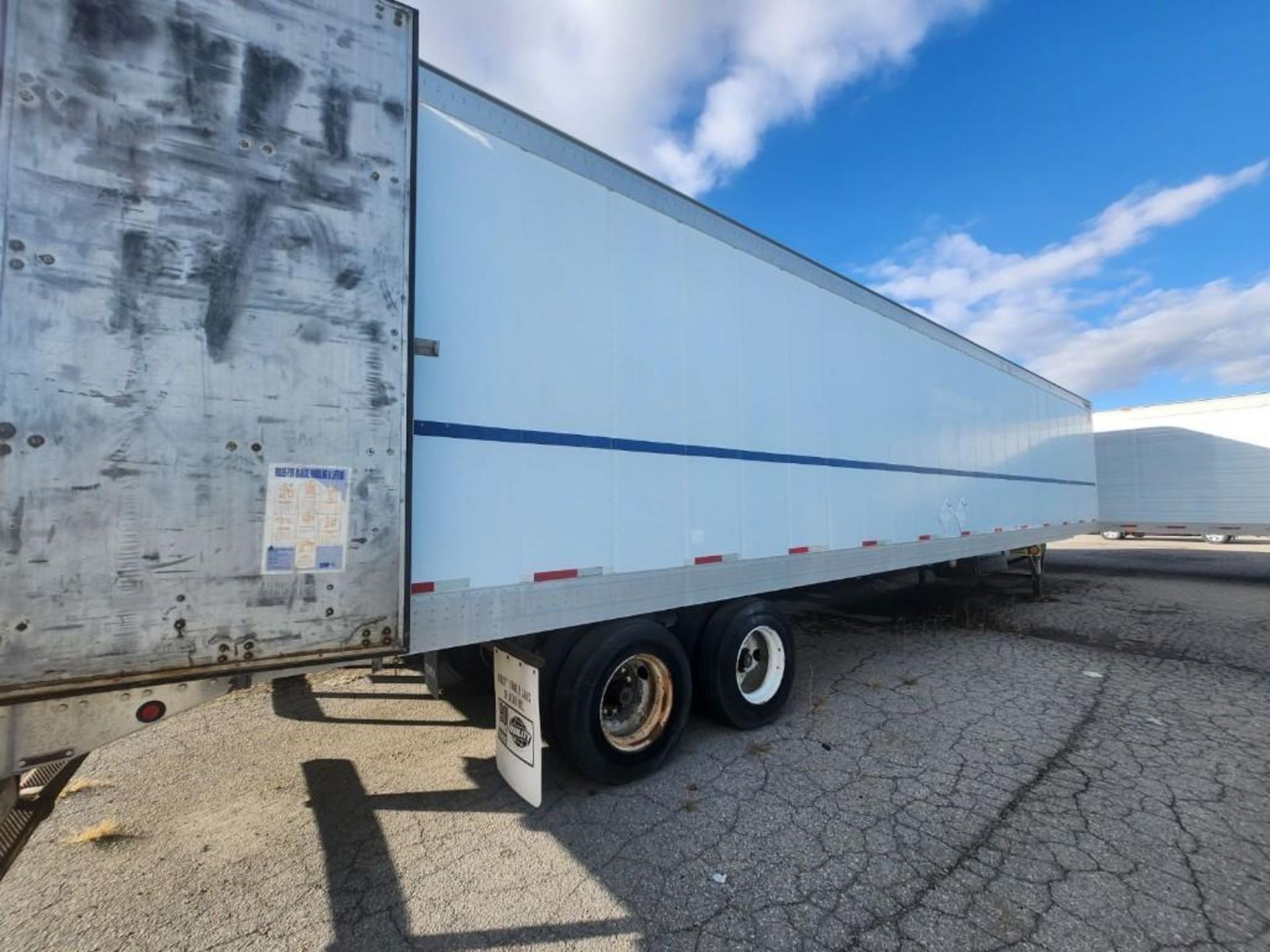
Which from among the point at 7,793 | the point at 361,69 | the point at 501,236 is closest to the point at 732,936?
the point at 7,793

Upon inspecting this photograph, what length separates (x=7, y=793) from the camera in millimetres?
1899

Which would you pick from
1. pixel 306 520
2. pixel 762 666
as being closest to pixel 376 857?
pixel 306 520

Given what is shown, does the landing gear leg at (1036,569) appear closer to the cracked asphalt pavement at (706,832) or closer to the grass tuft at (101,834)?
the cracked asphalt pavement at (706,832)

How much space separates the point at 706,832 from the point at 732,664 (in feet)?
4.11

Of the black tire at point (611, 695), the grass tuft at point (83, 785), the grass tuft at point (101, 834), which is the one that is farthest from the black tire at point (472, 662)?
the grass tuft at point (83, 785)

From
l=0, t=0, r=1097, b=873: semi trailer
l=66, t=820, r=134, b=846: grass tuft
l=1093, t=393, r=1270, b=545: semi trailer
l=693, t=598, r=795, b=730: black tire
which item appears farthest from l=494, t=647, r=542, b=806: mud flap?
l=1093, t=393, r=1270, b=545: semi trailer

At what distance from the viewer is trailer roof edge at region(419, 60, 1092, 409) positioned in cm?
277

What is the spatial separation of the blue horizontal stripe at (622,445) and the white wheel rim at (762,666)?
4.51ft

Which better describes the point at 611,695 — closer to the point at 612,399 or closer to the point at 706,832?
the point at 706,832

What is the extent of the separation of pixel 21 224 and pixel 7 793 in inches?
74.0

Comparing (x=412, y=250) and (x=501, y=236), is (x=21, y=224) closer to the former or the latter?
(x=412, y=250)

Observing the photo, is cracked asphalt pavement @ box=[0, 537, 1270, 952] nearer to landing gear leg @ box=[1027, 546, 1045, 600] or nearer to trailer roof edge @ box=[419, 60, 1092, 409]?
trailer roof edge @ box=[419, 60, 1092, 409]

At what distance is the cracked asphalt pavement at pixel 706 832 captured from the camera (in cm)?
239

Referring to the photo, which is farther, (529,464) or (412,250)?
(529,464)
